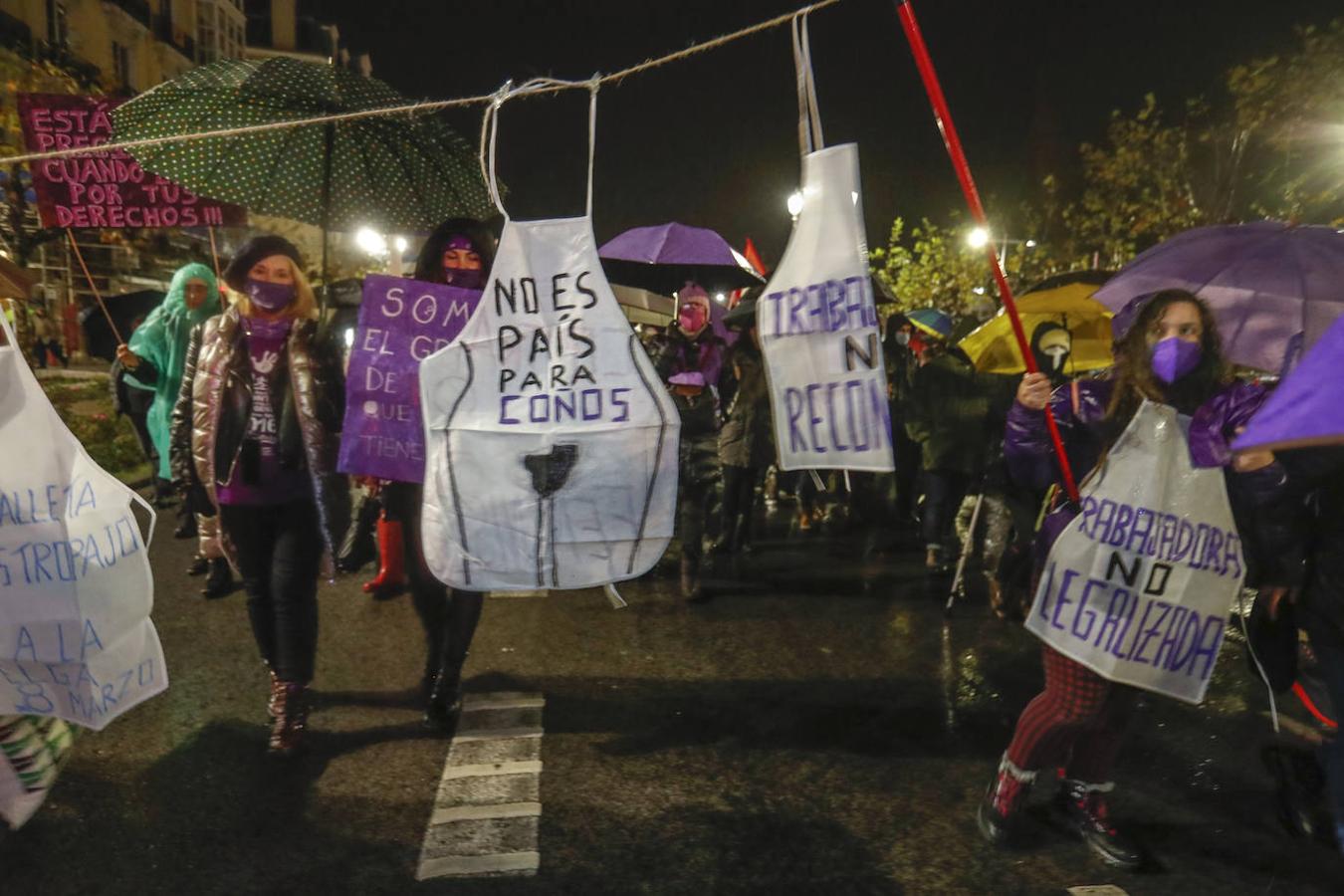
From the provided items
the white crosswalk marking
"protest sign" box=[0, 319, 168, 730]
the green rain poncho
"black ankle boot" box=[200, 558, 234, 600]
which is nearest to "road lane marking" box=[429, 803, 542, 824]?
the white crosswalk marking

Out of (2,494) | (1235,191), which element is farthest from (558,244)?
(1235,191)

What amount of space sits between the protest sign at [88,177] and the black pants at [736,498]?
389 cm

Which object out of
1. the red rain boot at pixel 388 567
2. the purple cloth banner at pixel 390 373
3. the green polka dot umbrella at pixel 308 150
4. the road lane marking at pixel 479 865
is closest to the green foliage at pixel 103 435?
the red rain boot at pixel 388 567

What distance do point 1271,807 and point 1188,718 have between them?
2.86 ft

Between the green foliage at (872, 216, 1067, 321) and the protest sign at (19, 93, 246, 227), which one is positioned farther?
the green foliage at (872, 216, 1067, 321)

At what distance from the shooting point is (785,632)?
5402mm

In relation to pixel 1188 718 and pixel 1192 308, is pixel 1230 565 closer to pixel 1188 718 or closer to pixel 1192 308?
pixel 1192 308

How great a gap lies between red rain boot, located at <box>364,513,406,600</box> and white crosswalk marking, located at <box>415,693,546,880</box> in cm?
204

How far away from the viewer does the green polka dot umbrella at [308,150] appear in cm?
405

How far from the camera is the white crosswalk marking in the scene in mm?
2922

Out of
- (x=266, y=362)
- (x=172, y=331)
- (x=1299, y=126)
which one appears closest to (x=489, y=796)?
(x=266, y=362)

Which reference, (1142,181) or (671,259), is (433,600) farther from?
(1142,181)

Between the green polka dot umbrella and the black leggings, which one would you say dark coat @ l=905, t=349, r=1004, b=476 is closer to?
the black leggings

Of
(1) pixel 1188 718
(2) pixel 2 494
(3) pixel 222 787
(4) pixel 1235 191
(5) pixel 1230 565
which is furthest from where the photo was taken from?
(4) pixel 1235 191
